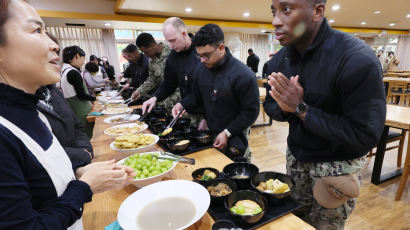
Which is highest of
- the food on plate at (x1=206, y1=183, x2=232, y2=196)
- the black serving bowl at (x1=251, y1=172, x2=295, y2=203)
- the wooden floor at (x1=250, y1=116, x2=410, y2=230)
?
the black serving bowl at (x1=251, y1=172, x2=295, y2=203)

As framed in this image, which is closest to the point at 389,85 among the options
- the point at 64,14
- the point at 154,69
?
the point at 154,69

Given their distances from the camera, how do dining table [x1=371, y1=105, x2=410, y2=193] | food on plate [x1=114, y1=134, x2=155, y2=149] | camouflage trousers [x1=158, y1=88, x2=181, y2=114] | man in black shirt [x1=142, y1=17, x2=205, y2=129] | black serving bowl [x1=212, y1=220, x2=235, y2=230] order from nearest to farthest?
black serving bowl [x1=212, y1=220, x2=235, y2=230]
food on plate [x1=114, y1=134, x2=155, y2=149]
man in black shirt [x1=142, y1=17, x2=205, y2=129]
dining table [x1=371, y1=105, x2=410, y2=193]
camouflage trousers [x1=158, y1=88, x2=181, y2=114]

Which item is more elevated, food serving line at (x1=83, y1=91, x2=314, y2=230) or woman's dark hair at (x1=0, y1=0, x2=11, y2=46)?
woman's dark hair at (x1=0, y1=0, x2=11, y2=46)

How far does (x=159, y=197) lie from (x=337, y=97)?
1.03 m

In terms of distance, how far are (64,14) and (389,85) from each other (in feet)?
33.9

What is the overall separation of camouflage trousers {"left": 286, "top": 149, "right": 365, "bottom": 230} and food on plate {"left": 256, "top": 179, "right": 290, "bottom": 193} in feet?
0.88

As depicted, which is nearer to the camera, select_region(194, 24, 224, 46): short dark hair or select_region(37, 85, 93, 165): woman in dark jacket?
select_region(37, 85, 93, 165): woman in dark jacket

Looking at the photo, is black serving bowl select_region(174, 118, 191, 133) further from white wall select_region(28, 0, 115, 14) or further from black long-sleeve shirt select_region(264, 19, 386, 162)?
white wall select_region(28, 0, 115, 14)

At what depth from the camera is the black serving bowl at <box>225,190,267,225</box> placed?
0.81 m

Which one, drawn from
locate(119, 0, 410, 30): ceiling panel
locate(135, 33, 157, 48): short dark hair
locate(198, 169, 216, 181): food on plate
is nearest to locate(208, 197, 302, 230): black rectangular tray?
locate(198, 169, 216, 181): food on plate

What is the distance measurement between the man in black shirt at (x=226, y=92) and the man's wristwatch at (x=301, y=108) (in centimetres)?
63

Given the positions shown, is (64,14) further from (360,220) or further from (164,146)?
(360,220)

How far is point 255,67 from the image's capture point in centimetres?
A: 925

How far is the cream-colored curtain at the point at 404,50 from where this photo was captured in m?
14.8
